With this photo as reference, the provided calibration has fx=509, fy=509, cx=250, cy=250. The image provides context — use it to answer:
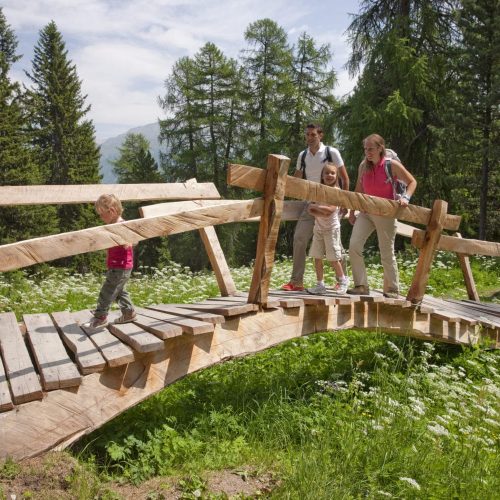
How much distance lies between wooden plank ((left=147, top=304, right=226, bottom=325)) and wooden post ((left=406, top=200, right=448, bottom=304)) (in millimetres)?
2629

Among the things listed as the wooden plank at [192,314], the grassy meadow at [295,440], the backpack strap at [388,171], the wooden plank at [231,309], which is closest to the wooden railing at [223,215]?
the wooden plank at [231,309]

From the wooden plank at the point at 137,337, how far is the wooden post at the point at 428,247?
3223mm

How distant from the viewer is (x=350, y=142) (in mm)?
19344

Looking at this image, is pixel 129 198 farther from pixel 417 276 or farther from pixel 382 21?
pixel 382 21

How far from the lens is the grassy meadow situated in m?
3.65

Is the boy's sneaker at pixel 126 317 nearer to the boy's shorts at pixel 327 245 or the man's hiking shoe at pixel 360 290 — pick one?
the boy's shorts at pixel 327 245

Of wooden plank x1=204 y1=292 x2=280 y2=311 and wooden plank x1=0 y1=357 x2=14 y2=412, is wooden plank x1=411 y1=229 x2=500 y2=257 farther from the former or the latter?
wooden plank x1=0 y1=357 x2=14 y2=412

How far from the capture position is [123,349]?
390cm

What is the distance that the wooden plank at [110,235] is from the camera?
2.95 m

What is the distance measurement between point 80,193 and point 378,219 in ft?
10.6

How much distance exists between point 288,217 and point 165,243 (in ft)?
91.0

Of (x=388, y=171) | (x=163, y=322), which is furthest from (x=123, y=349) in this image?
(x=388, y=171)

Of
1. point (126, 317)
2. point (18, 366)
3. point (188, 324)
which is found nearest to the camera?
point (18, 366)

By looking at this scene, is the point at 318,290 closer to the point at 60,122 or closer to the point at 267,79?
the point at 267,79
